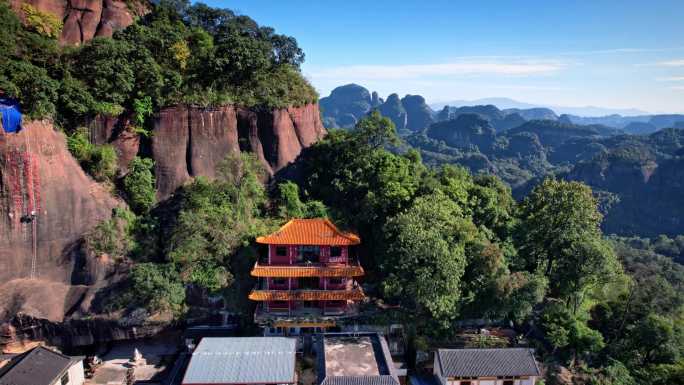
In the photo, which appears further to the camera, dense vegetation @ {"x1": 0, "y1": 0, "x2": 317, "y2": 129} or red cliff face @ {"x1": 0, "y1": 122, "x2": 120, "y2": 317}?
dense vegetation @ {"x1": 0, "y1": 0, "x2": 317, "y2": 129}

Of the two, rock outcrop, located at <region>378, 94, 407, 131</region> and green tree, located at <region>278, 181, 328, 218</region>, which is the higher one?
rock outcrop, located at <region>378, 94, 407, 131</region>

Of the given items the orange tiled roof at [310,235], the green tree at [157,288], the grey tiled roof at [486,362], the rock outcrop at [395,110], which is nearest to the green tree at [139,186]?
the green tree at [157,288]

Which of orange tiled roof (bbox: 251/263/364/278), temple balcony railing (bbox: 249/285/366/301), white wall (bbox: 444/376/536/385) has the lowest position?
white wall (bbox: 444/376/536/385)

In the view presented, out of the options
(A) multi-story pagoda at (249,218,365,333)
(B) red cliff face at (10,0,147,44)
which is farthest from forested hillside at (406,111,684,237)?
(B) red cliff face at (10,0,147,44)

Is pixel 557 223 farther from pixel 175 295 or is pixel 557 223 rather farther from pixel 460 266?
pixel 175 295

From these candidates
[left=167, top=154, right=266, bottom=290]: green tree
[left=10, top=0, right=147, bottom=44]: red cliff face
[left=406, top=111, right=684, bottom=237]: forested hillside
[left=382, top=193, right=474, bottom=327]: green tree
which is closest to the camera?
[left=382, top=193, right=474, bottom=327]: green tree

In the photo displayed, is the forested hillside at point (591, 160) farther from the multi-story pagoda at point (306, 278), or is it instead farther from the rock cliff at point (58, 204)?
the rock cliff at point (58, 204)

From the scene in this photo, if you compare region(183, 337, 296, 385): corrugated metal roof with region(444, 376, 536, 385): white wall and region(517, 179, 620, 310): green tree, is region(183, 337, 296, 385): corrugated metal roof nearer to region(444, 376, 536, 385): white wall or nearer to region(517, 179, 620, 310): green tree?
region(444, 376, 536, 385): white wall

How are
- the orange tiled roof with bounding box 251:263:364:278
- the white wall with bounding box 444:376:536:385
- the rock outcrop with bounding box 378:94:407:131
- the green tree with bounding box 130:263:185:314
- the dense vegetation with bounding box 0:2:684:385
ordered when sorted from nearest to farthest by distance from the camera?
the white wall with bounding box 444:376:536:385 < the dense vegetation with bounding box 0:2:684:385 < the green tree with bounding box 130:263:185:314 < the orange tiled roof with bounding box 251:263:364:278 < the rock outcrop with bounding box 378:94:407:131
